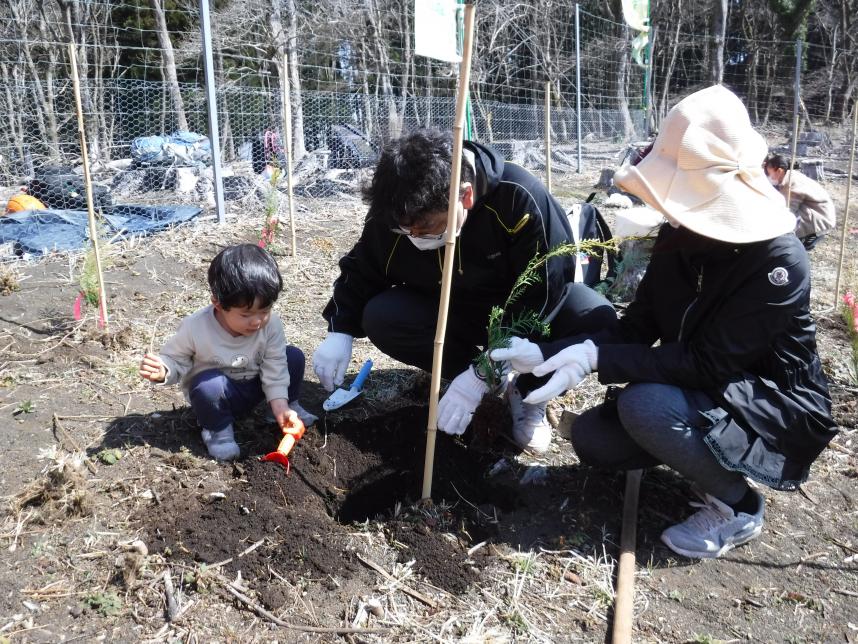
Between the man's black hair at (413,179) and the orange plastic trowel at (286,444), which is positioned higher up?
the man's black hair at (413,179)

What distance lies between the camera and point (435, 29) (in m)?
5.55

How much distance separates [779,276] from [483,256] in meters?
1.02

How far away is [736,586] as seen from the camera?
6.29 feet

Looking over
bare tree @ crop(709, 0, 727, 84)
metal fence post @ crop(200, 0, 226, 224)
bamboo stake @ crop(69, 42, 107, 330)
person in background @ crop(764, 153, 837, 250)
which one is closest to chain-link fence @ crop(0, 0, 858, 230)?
bare tree @ crop(709, 0, 727, 84)

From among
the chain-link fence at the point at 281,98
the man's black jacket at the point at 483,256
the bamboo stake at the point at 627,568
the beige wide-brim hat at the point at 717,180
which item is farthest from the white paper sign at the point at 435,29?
the bamboo stake at the point at 627,568

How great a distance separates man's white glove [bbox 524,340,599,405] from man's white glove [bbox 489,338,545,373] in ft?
0.35

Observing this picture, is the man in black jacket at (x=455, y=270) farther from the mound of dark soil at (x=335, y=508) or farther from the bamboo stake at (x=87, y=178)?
the bamboo stake at (x=87, y=178)

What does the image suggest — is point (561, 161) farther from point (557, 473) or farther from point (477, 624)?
point (477, 624)

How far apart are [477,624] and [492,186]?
1382 mm

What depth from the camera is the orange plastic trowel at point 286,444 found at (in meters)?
2.20

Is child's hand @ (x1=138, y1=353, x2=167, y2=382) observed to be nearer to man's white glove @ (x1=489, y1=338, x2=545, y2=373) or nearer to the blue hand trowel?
the blue hand trowel

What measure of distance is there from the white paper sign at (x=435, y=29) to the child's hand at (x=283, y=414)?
3.79 m

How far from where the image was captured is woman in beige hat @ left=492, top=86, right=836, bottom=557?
1.77 meters

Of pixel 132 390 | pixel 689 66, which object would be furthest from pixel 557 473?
pixel 689 66
